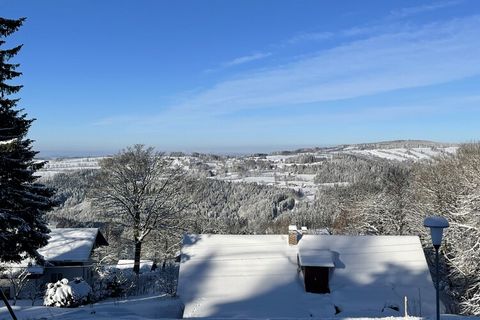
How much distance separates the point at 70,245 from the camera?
28.0 m

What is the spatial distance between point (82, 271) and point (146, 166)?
7662 millimetres

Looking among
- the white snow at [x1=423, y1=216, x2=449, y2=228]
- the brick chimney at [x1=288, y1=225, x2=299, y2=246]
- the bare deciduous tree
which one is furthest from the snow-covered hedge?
the white snow at [x1=423, y1=216, x2=449, y2=228]

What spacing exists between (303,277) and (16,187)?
11.6 metres

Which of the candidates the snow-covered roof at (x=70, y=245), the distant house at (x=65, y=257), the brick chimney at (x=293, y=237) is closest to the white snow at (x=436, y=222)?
the brick chimney at (x=293, y=237)

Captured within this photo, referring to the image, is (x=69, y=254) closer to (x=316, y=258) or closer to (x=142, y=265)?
(x=142, y=265)

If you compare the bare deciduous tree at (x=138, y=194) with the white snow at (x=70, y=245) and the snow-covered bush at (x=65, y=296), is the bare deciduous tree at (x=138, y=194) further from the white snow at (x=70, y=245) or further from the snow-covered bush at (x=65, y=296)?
the snow-covered bush at (x=65, y=296)

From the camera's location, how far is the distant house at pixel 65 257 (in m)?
26.1

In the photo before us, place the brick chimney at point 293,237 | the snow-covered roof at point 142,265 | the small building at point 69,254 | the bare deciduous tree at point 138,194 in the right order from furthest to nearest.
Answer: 1. the snow-covered roof at point 142,265
2. the bare deciduous tree at point 138,194
3. the small building at point 69,254
4. the brick chimney at point 293,237

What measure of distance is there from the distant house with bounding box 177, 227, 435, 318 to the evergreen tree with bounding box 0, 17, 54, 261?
6.21 metres

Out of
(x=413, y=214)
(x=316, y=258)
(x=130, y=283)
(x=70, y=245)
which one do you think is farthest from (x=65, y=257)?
(x=413, y=214)

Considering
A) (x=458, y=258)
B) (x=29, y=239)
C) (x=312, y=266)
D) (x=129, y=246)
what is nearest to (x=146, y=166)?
(x=129, y=246)

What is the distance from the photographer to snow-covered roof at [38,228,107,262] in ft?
88.4

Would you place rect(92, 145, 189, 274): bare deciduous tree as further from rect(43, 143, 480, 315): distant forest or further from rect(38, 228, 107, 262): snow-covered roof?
rect(38, 228, 107, 262): snow-covered roof

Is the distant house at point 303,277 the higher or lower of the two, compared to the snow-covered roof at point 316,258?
lower
